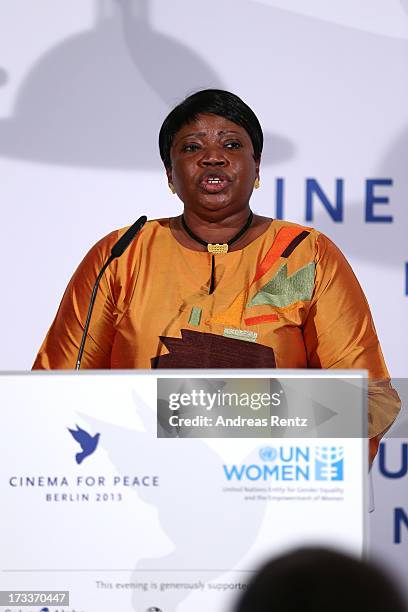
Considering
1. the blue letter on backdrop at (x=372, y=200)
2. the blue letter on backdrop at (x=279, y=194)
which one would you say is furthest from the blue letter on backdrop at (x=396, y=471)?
the blue letter on backdrop at (x=279, y=194)

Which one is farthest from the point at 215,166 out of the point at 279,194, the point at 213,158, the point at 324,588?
the point at 324,588

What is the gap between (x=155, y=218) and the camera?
3660 mm

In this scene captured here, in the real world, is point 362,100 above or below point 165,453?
above

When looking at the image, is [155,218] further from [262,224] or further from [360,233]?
[360,233]

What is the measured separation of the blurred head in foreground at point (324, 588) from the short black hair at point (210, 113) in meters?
2.80

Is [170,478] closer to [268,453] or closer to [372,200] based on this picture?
[268,453]

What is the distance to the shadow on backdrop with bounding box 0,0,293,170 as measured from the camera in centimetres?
376

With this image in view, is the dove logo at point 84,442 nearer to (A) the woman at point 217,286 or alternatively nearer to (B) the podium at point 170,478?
(B) the podium at point 170,478

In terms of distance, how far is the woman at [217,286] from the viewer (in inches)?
128

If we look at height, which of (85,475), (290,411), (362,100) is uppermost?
(362,100)

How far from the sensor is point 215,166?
3.46 metres

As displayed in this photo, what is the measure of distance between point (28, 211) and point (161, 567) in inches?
92.0

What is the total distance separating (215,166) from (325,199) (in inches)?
19.6

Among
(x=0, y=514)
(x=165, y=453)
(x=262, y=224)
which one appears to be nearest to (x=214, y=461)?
(x=165, y=453)
